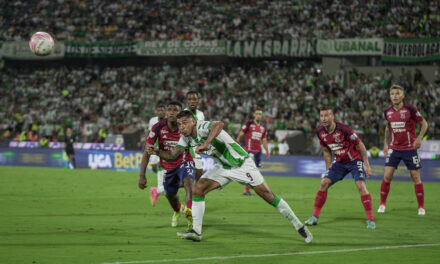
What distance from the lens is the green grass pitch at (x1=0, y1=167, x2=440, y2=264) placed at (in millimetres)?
8820

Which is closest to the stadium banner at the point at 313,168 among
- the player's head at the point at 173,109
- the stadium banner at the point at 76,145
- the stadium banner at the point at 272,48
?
the stadium banner at the point at 76,145

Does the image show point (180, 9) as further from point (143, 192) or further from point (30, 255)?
point (30, 255)

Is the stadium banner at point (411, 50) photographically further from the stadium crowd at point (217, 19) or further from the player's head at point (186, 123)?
the player's head at point (186, 123)

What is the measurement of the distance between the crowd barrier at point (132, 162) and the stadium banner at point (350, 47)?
1418 centimetres

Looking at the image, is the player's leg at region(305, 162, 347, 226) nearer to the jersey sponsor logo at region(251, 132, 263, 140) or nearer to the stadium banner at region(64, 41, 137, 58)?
the jersey sponsor logo at region(251, 132, 263, 140)

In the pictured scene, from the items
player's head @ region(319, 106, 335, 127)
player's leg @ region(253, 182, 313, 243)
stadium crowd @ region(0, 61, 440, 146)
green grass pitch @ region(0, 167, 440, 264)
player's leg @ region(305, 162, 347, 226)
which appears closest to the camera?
green grass pitch @ region(0, 167, 440, 264)

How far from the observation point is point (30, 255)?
888 cm

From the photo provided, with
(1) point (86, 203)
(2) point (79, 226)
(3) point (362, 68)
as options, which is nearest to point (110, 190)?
(1) point (86, 203)

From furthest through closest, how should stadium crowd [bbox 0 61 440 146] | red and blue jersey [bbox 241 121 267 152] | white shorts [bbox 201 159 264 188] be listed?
stadium crowd [bbox 0 61 440 146] → red and blue jersey [bbox 241 121 267 152] → white shorts [bbox 201 159 264 188]

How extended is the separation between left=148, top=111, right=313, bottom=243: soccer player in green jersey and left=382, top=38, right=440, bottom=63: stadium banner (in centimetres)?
3129

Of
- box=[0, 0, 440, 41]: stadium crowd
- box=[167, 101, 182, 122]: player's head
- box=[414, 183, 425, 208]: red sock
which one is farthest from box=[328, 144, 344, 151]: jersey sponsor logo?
box=[0, 0, 440, 41]: stadium crowd

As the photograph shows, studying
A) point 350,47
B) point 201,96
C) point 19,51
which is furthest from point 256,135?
point 19,51

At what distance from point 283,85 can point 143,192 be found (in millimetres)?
22335

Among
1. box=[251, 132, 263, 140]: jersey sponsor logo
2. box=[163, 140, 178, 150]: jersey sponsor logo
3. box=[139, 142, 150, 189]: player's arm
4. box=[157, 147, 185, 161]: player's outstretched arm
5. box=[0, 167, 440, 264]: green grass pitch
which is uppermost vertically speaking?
box=[157, 147, 185, 161]: player's outstretched arm
